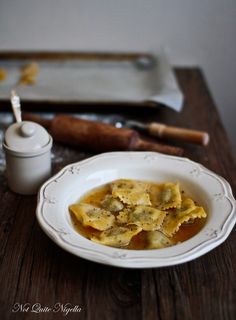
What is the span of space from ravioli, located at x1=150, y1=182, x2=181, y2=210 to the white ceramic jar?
235mm

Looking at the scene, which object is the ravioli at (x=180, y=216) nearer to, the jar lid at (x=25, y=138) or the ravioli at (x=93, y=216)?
the ravioli at (x=93, y=216)

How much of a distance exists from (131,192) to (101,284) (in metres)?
0.22

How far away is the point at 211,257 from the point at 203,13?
104 cm

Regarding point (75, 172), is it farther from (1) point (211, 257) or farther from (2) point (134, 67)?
(2) point (134, 67)

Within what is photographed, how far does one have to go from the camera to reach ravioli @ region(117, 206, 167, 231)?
2.74ft

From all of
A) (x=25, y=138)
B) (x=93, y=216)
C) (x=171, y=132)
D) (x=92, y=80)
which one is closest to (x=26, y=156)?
(x=25, y=138)

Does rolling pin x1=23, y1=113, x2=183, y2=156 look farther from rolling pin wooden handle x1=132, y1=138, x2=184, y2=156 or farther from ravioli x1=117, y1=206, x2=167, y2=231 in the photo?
ravioli x1=117, y1=206, x2=167, y2=231

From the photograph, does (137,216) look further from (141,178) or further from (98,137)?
(98,137)

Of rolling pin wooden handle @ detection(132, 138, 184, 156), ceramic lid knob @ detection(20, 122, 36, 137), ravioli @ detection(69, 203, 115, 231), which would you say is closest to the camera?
ravioli @ detection(69, 203, 115, 231)

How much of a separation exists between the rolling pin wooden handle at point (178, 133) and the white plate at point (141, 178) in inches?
6.5

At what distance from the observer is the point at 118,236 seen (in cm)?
80

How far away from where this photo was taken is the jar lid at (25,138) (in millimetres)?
932

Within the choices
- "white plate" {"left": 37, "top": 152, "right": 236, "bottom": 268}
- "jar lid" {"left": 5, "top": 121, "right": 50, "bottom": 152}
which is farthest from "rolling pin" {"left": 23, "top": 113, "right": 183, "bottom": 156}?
"jar lid" {"left": 5, "top": 121, "right": 50, "bottom": 152}

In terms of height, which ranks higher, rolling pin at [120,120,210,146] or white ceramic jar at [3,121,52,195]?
white ceramic jar at [3,121,52,195]
